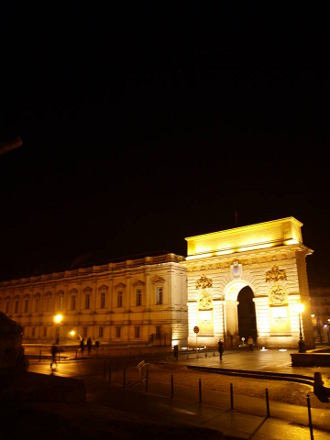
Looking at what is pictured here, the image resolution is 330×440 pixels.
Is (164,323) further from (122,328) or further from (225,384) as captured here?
(225,384)

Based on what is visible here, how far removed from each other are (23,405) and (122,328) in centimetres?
4151

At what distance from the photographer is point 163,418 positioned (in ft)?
32.6

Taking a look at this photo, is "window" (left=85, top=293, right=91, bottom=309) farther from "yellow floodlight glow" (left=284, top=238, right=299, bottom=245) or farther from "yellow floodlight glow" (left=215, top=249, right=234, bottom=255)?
"yellow floodlight glow" (left=284, top=238, right=299, bottom=245)

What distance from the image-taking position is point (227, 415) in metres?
10.9

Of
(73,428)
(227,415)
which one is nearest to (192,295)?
(227,415)

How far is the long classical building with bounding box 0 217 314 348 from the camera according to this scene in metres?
33.6

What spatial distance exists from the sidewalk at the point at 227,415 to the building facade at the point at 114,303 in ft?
103

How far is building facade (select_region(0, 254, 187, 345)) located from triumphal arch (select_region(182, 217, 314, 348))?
661cm

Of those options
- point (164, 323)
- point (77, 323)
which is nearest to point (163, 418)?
point (164, 323)

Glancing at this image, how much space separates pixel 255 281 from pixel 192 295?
7346mm

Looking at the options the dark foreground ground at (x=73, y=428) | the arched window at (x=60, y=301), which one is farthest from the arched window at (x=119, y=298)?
the dark foreground ground at (x=73, y=428)

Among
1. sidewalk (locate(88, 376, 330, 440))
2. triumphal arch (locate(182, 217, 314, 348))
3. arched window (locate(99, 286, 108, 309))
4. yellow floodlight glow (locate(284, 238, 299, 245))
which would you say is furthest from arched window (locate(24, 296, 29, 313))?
sidewalk (locate(88, 376, 330, 440))

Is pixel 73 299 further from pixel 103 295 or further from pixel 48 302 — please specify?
pixel 103 295

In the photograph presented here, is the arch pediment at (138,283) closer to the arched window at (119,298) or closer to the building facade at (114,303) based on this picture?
the building facade at (114,303)
